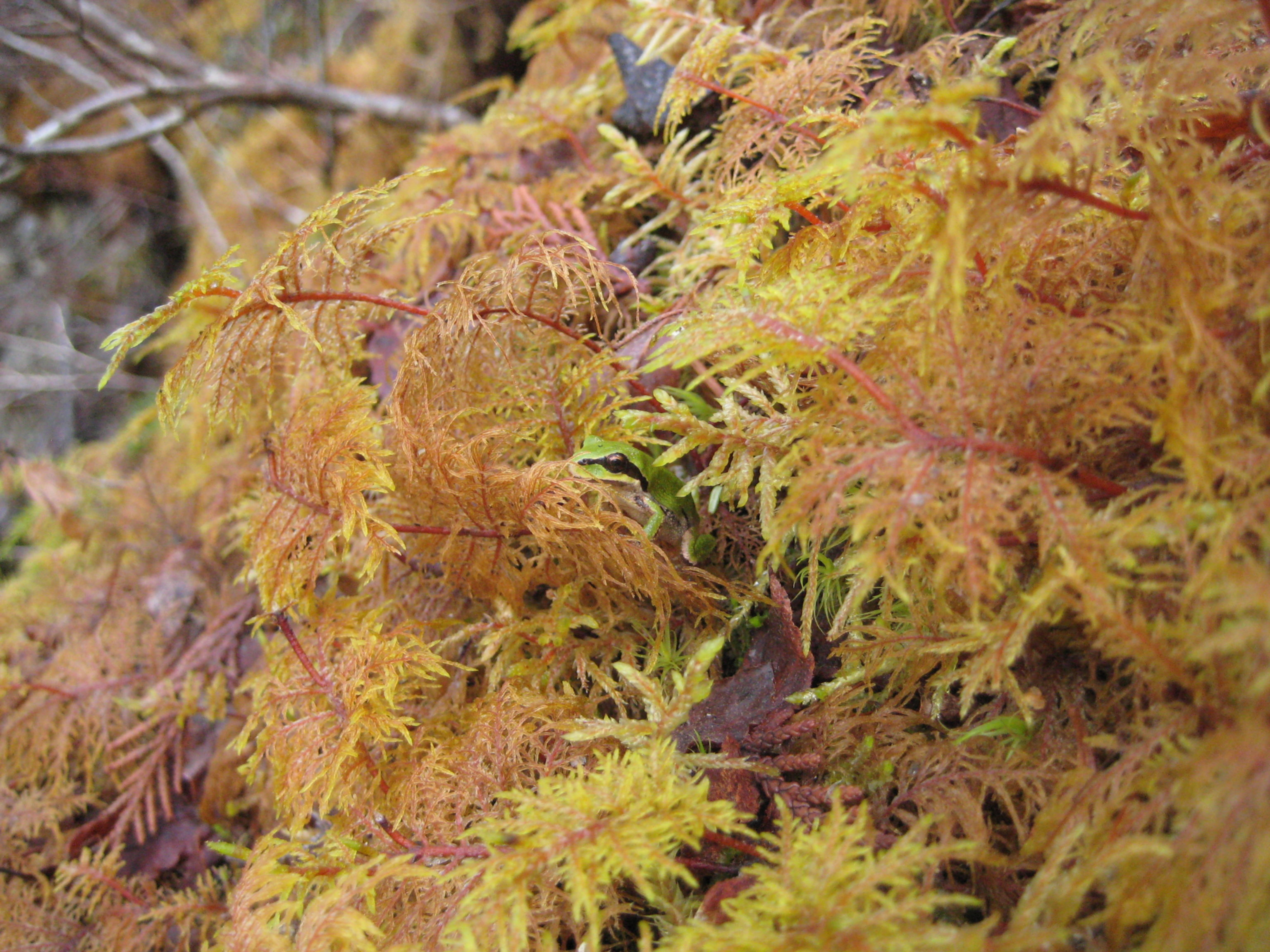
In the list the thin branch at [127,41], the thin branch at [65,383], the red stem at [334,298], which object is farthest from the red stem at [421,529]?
the thin branch at [65,383]

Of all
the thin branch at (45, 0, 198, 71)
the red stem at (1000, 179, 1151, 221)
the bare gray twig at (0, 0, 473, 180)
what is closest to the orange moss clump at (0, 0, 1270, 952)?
the red stem at (1000, 179, 1151, 221)

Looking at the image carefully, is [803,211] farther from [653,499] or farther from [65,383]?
[65,383]

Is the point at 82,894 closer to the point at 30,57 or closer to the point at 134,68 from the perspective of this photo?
the point at 134,68

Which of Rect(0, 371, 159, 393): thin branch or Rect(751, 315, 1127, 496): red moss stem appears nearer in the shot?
Rect(751, 315, 1127, 496): red moss stem

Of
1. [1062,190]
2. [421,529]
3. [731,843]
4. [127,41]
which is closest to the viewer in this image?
[1062,190]

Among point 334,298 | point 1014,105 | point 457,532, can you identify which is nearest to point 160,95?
point 334,298

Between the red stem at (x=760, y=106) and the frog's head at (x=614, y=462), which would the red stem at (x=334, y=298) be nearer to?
the frog's head at (x=614, y=462)

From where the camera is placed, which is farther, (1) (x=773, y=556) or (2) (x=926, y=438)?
(1) (x=773, y=556)

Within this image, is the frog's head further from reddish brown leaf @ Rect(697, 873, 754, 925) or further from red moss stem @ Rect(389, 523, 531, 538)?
reddish brown leaf @ Rect(697, 873, 754, 925)
